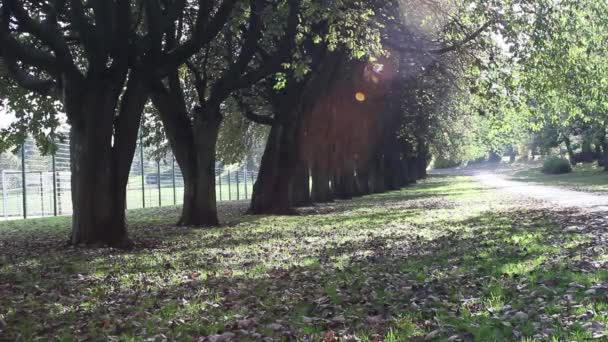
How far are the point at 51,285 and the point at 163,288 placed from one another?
5.27 feet

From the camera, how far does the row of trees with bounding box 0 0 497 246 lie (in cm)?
1259

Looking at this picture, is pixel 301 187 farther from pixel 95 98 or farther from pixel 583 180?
pixel 583 180

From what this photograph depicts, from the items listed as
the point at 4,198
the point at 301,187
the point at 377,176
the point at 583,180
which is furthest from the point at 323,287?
the point at 583,180

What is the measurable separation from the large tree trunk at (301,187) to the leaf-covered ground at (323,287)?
45.1 feet

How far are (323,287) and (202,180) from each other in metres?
11.1

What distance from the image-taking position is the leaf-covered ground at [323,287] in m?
5.83

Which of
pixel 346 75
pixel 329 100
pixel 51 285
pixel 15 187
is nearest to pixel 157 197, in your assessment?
pixel 15 187

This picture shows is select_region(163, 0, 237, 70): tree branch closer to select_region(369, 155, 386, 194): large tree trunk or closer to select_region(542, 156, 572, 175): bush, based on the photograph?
select_region(369, 155, 386, 194): large tree trunk

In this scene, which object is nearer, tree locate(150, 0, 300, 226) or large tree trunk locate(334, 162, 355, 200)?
tree locate(150, 0, 300, 226)

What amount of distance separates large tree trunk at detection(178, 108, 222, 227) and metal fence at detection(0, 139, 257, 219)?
769cm

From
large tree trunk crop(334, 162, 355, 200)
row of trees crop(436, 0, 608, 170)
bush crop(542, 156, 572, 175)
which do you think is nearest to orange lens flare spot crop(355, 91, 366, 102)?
large tree trunk crop(334, 162, 355, 200)

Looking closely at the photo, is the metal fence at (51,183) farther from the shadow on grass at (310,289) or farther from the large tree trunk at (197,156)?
the shadow on grass at (310,289)

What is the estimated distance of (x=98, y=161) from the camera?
1267 centimetres

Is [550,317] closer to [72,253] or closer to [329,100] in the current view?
[72,253]
